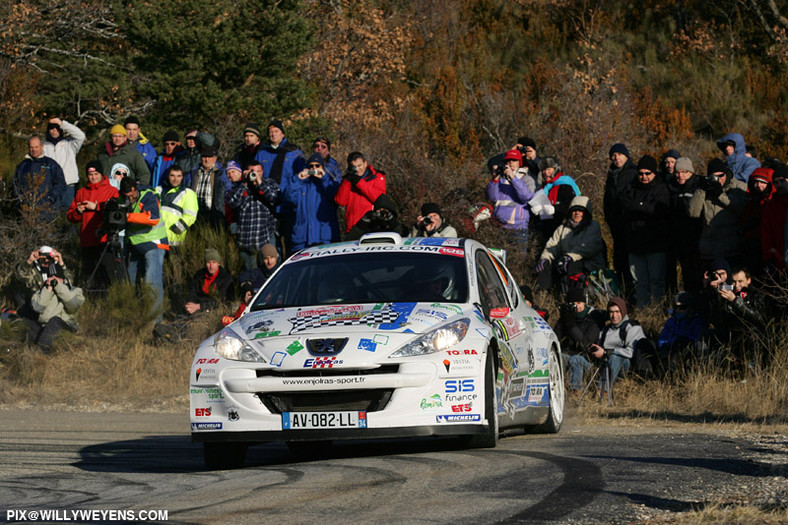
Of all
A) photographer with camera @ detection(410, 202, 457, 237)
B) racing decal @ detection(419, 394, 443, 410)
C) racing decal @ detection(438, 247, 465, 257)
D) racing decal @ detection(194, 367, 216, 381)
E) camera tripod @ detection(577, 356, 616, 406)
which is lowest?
camera tripod @ detection(577, 356, 616, 406)

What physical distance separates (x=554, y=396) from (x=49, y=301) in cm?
853

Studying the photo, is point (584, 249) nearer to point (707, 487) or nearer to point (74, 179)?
point (74, 179)

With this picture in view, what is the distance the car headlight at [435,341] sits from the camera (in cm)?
925

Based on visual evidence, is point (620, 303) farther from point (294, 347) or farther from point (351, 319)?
point (294, 347)

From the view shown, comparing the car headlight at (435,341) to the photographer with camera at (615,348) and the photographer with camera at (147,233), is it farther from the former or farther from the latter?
the photographer with camera at (147,233)

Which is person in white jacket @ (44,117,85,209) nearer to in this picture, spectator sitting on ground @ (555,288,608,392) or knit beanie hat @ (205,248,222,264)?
knit beanie hat @ (205,248,222,264)

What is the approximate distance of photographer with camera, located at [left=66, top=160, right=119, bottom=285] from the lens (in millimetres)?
18875

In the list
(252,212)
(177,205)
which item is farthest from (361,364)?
(177,205)

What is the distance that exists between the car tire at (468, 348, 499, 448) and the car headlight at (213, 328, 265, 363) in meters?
1.62

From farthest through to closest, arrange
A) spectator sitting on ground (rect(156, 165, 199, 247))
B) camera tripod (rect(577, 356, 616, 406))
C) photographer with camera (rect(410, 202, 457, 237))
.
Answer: spectator sitting on ground (rect(156, 165, 199, 247)) < photographer with camera (rect(410, 202, 457, 237)) < camera tripod (rect(577, 356, 616, 406))

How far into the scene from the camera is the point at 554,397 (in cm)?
1195

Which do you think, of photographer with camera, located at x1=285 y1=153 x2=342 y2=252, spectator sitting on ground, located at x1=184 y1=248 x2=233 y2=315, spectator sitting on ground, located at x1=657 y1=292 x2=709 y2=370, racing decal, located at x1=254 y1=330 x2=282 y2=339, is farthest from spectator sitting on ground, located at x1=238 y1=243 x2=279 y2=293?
racing decal, located at x1=254 y1=330 x2=282 y2=339

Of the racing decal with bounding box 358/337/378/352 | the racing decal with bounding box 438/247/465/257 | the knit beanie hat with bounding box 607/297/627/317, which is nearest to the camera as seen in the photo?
the racing decal with bounding box 358/337/378/352

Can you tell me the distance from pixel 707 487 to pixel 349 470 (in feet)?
7.86
